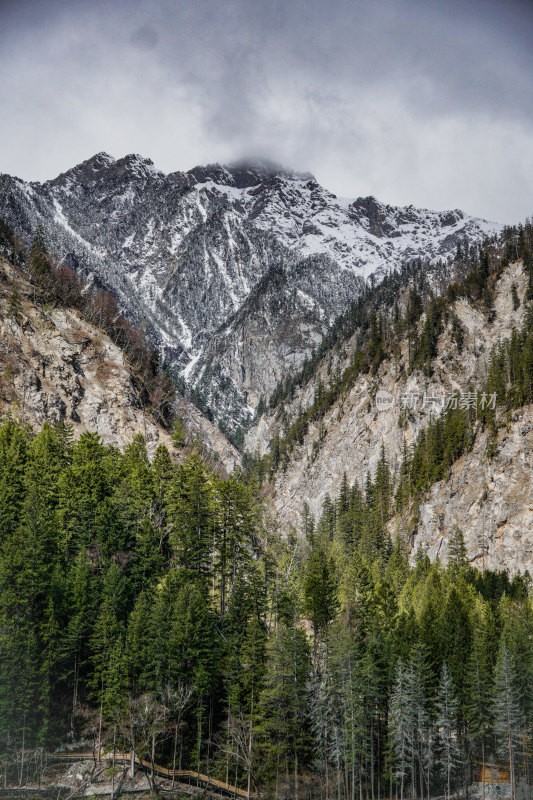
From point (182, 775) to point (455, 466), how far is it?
8636 centimetres

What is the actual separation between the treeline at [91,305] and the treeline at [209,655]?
3468 centimetres

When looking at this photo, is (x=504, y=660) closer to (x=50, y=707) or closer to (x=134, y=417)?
(x=50, y=707)

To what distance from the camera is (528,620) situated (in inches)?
2438

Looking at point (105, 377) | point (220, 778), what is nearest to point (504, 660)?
point (220, 778)

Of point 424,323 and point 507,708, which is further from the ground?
point 424,323

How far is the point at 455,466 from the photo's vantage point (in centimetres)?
11912

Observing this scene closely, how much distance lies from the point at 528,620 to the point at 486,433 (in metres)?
57.1

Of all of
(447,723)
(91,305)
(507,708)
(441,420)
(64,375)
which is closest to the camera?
(507,708)

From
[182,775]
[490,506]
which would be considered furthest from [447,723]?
[490,506]

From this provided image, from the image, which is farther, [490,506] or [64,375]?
[490,506]

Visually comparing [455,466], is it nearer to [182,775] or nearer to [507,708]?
[507,708]

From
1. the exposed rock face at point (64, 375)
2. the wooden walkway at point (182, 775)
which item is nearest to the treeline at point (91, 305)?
the exposed rock face at point (64, 375)

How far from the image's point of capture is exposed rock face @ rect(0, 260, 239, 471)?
7981 centimetres

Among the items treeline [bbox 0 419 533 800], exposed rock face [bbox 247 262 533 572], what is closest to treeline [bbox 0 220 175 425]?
treeline [bbox 0 419 533 800]
